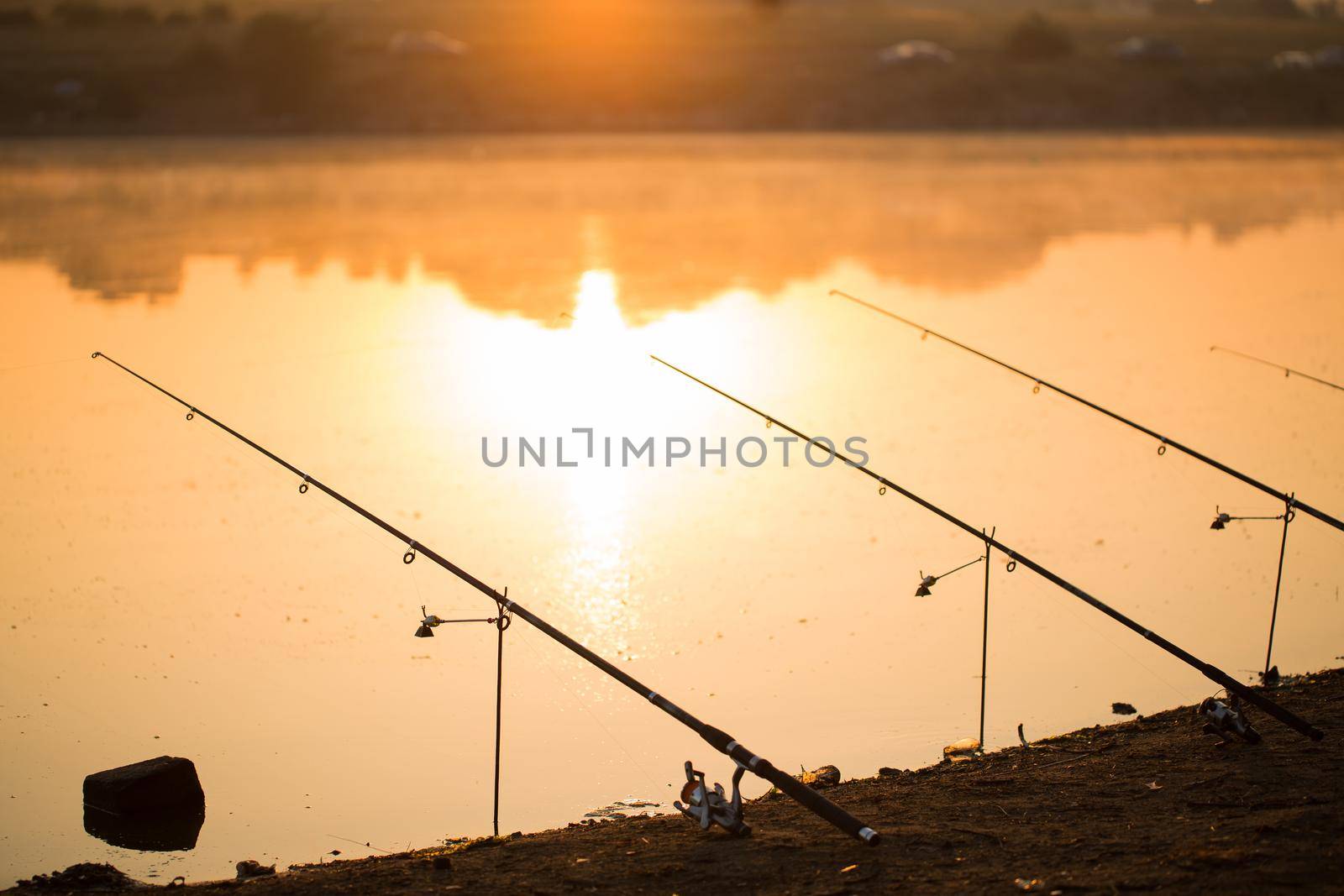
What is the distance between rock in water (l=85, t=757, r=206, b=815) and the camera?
26.9ft

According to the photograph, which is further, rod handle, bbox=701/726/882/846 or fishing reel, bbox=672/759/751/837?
fishing reel, bbox=672/759/751/837

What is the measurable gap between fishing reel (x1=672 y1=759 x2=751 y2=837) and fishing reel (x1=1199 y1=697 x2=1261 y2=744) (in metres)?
2.43

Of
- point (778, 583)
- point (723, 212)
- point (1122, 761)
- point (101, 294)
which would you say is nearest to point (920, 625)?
point (778, 583)

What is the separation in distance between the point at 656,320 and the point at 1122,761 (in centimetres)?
1528

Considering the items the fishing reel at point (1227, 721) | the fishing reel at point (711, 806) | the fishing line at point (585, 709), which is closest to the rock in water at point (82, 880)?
the fishing reel at point (711, 806)

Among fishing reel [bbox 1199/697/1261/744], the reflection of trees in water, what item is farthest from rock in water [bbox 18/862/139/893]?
the reflection of trees in water

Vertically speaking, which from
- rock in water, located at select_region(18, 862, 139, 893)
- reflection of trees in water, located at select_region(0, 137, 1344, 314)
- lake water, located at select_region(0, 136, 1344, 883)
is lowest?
rock in water, located at select_region(18, 862, 139, 893)

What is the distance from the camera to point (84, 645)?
10.9m

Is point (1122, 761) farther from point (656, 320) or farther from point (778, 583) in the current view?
point (656, 320)

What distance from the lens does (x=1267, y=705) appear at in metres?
7.72

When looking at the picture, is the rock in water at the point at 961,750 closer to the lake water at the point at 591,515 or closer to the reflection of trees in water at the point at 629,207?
the lake water at the point at 591,515

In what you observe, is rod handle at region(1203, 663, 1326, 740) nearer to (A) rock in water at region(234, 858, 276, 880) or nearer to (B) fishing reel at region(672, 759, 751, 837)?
(B) fishing reel at region(672, 759, 751, 837)

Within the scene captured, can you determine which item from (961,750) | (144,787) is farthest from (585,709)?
(144,787)

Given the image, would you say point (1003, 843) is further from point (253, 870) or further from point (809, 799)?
point (253, 870)
